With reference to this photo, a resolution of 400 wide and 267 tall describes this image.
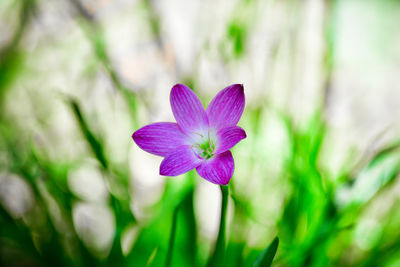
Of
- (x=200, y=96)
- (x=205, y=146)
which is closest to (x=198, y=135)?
(x=205, y=146)

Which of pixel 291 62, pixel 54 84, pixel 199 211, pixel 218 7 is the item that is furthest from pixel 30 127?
pixel 291 62

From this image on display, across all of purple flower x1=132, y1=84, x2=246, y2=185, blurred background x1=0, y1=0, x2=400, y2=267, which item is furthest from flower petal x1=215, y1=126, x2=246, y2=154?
blurred background x1=0, y1=0, x2=400, y2=267

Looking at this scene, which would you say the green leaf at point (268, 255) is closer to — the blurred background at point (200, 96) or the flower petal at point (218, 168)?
the flower petal at point (218, 168)

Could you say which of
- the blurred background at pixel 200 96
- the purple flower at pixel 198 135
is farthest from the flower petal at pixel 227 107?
the blurred background at pixel 200 96

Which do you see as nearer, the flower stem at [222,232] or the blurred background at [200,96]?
the flower stem at [222,232]

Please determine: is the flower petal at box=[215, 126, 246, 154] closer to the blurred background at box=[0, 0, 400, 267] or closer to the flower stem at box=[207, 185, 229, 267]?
the flower stem at box=[207, 185, 229, 267]

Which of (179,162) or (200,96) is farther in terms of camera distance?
(200,96)

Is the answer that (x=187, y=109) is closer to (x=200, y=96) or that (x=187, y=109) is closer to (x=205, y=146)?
(x=205, y=146)
